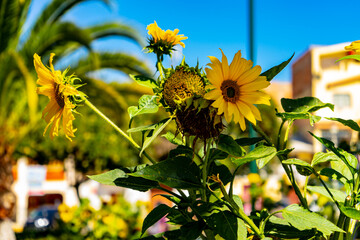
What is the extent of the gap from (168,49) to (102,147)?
12603 millimetres

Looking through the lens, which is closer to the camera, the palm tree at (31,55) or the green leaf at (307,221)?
the green leaf at (307,221)

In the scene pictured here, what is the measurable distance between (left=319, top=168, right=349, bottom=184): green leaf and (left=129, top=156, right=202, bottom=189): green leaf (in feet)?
0.92

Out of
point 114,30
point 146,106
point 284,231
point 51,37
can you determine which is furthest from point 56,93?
point 114,30

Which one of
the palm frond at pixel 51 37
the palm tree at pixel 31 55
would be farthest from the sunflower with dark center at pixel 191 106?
the palm frond at pixel 51 37

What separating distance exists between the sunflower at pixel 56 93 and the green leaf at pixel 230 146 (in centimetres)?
27

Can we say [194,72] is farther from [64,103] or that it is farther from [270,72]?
[64,103]

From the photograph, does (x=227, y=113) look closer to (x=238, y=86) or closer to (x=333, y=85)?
(x=238, y=86)

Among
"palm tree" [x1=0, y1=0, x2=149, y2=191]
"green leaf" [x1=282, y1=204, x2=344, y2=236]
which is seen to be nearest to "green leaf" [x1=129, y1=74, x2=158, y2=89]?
"green leaf" [x1=282, y1=204, x2=344, y2=236]

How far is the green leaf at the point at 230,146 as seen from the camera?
2.27ft

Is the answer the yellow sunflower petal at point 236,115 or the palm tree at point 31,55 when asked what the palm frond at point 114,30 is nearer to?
the palm tree at point 31,55

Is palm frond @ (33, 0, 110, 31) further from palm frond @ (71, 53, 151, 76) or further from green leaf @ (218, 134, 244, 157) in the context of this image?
green leaf @ (218, 134, 244, 157)

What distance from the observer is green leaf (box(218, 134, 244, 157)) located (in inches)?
27.2

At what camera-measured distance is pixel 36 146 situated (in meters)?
13.0

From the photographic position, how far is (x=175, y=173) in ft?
2.33
